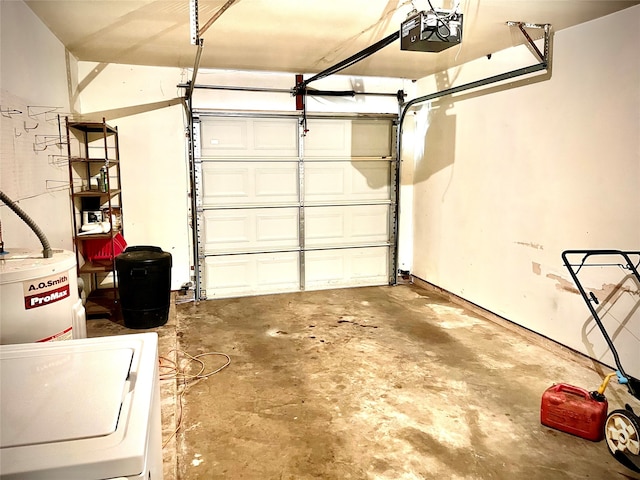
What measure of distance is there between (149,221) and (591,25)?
468 cm

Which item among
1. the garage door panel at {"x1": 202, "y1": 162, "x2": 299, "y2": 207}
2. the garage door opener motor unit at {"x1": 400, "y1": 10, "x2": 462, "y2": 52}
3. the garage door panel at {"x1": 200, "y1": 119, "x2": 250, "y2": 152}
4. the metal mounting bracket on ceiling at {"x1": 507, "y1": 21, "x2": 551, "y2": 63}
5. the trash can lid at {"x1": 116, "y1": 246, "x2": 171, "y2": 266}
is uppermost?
the metal mounting bracket on ceiling at {"x1": 507, "y1": 21, "x2": 551, "y2": 63}

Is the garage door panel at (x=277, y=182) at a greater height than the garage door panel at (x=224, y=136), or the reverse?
the garage door panel at (x=224, y=136)

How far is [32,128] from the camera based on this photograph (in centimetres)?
321

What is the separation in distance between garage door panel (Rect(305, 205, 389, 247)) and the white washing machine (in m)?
4.30

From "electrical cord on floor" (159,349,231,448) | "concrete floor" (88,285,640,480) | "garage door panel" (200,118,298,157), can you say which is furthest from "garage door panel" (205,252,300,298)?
"electrical cord on floor" (159,349,231,448)

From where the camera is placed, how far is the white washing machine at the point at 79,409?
3.40ft

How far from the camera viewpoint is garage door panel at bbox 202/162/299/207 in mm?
5434

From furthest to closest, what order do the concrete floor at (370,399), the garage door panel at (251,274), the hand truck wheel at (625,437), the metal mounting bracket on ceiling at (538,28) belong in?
the garage door panel at (251,274)
the metal mounting bracket on ceiling at (538,28)
the concrete floor at (370,399)
the hand truck wheel at (625,437)

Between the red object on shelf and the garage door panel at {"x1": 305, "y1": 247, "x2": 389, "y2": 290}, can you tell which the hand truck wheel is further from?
the red object on shelf

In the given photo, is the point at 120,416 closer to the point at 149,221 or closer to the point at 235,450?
the point at 235,450

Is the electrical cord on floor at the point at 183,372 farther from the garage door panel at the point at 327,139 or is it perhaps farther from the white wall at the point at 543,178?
the garage door panel at the point at 327,139

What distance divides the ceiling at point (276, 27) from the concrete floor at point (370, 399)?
260cm

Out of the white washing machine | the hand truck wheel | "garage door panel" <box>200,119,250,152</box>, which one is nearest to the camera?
the white washing machine

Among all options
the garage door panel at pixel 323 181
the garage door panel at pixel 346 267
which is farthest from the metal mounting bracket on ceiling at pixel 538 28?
the garage door panel at pixel 346 267
